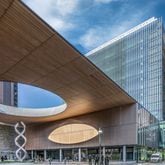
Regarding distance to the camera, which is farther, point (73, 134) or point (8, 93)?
point (8, 93)

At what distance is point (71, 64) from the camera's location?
91.1 feet

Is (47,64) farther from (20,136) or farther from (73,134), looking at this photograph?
(20,136)

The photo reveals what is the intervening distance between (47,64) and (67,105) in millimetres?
19366

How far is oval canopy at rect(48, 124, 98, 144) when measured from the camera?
5344 centimetres

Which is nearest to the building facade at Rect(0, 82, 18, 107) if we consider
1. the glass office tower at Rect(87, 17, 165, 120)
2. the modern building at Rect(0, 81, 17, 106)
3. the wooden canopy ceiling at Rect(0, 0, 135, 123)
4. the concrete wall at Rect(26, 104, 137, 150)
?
the modern building at Rect(0, 81, 17, 106)

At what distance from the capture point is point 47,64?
91.4ft

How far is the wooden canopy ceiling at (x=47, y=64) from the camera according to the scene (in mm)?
19000

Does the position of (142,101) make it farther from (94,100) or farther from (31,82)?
(31,82)

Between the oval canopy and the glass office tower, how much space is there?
39687mm

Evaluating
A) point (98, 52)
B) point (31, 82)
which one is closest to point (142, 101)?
point (98, 52)

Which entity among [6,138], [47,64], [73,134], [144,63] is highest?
[144,63]

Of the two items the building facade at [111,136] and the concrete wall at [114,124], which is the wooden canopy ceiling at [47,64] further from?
the building facade at [111,136]

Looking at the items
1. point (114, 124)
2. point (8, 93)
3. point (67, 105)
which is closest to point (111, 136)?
point (114, 124)

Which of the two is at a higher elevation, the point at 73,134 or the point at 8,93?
the point at 8,93
